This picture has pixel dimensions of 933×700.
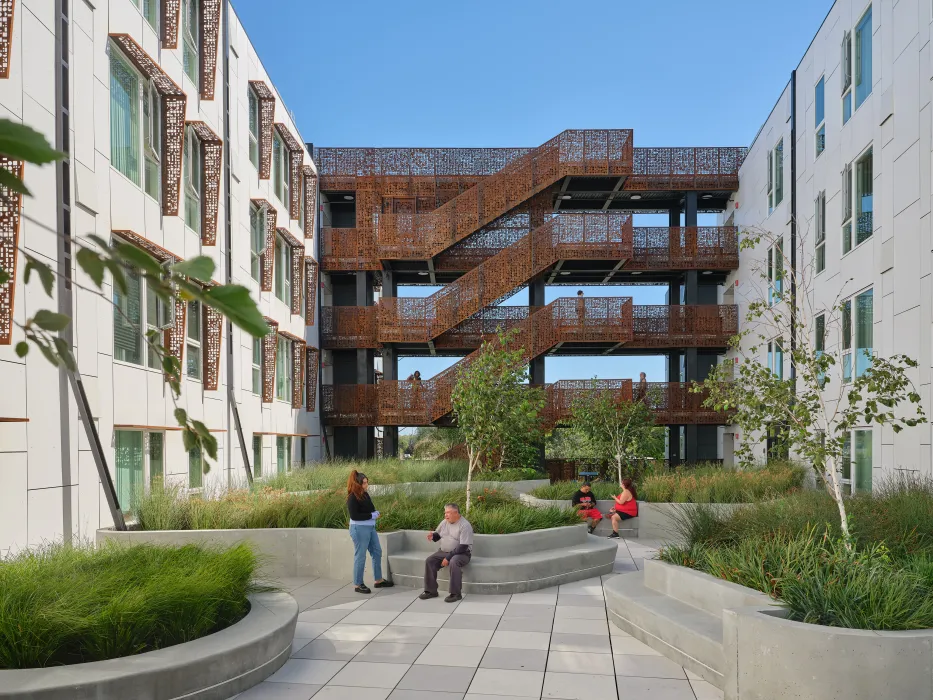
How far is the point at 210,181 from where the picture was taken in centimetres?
1841

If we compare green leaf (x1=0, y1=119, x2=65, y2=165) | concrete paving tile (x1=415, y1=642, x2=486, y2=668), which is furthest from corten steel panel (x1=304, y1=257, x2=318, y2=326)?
green leaf (x1=0, y1=119, x2=65, y2=165)

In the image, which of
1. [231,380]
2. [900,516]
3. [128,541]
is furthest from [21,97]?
[900,516]

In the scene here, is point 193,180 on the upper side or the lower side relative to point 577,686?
upper

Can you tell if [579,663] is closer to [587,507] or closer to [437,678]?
[437,678]

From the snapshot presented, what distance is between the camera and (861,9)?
1856 cm

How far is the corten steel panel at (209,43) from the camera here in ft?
60.5

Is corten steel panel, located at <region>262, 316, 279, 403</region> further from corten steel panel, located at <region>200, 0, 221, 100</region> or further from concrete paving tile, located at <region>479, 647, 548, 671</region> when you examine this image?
concrete paving tile, located at <region>479, 647, 548, 671</region>

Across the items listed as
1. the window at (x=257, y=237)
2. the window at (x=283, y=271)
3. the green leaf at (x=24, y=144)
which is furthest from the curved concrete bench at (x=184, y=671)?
the window at (x=283, y=271)

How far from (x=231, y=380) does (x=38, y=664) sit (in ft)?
47.7

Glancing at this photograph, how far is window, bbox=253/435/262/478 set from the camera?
2233 cm

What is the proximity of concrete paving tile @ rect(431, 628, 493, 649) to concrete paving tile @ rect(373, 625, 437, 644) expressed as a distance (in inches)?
3.9

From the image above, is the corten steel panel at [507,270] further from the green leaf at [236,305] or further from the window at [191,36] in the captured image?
the green leaf at [236,305]

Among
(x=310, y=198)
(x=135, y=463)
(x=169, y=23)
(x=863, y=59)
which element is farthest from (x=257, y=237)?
(x=863, y=59)

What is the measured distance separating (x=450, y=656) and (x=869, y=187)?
15.6m
